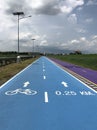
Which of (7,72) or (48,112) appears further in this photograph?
(7,72)

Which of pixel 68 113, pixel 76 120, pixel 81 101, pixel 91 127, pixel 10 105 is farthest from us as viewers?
pixel 81 101

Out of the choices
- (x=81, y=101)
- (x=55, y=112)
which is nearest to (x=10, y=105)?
(x=55, y=112)

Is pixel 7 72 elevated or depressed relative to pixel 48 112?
depressed

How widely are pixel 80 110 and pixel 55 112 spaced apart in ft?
2.91

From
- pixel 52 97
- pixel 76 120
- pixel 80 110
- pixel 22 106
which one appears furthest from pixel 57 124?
pixel 52 97

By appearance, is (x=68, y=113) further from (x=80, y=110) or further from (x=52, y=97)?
(x=52, y=97)

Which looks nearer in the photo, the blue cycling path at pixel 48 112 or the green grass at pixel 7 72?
the blue cycling path at pixel 48 112

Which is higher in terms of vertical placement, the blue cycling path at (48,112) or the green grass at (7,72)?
the blue cycling path at (48,112)

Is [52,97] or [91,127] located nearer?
[91,127]

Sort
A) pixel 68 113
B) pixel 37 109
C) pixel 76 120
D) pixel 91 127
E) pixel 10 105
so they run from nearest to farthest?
pixel 91 127 < pixel 76 120 < pixel 68 113 < pixel 37 109 < pixel 10 105

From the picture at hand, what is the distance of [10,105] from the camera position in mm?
10203

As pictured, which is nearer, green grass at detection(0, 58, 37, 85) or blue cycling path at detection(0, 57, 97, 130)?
blue cycling path at detection(0, 57, 97, 130)

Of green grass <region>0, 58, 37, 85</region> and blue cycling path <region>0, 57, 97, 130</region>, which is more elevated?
blue cycling path <region>0, 57, 97, 130</region>

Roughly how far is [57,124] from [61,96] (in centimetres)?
490
